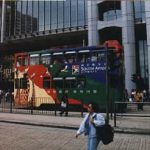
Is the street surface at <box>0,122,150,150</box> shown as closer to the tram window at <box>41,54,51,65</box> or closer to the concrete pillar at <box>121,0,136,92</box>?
the tram window at <box>41,54,51,65</box>

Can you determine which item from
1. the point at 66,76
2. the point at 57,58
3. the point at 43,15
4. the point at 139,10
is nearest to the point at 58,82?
the point at 66,76

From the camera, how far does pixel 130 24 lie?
43875 mm

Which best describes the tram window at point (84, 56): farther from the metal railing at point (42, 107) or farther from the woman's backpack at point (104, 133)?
the woman's backpack at point (104, 133)

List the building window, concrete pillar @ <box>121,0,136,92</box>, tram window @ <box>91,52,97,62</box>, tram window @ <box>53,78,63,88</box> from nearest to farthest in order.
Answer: tram window @ <box>91,52,97,62</box>
tram window @ <box>53,78,63,88</box>
concrete pillar @ <box>121,0,136,92</box>
the building window

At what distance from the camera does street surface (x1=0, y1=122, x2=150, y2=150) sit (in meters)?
11.8

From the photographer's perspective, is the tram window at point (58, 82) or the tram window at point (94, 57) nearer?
the tram window at point (94, 57)

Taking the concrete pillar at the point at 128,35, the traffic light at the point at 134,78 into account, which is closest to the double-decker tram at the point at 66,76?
the traffic light at the point at 134,78

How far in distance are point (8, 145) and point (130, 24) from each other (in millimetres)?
33711

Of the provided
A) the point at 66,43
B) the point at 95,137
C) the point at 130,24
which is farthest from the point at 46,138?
the point at 66,43

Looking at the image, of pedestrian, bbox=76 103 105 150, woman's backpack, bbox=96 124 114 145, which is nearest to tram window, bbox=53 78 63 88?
pedestrian, bbox=76 103 105 150

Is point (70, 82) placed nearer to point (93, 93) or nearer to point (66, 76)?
point (66, 76)

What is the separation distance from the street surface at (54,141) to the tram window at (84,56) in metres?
10.3

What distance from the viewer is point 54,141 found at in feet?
43.0

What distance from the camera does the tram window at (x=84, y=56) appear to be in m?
25.6
